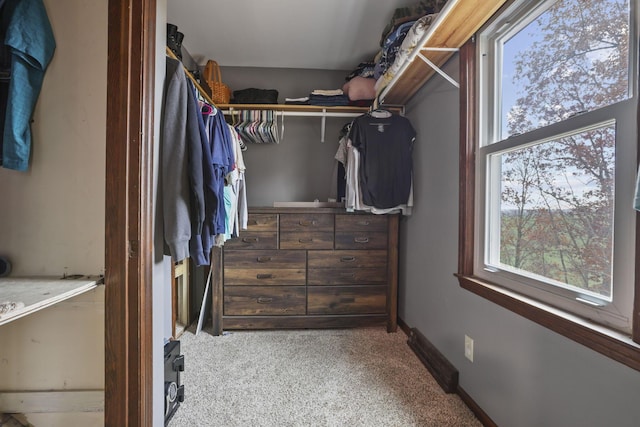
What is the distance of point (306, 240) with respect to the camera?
82.7 inches

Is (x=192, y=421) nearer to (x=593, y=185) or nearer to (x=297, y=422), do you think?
(x=297, y=422)

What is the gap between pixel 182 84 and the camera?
0.96 m

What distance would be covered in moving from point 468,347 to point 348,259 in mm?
1003

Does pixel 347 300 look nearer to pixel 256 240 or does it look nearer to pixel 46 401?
pixel 256 240

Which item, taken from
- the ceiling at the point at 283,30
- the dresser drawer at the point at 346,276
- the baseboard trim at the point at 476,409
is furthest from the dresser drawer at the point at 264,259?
the ceiling at the point at 283,30

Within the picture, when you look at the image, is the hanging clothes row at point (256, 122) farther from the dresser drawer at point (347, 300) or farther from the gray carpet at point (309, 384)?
the gray carpet at point (309, 384)

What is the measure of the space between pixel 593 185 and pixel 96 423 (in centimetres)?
171

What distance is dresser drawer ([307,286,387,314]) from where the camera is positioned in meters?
2.12

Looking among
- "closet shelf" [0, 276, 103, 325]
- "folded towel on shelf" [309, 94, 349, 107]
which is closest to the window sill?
"closet shelf" [0, 276, 103, 325]

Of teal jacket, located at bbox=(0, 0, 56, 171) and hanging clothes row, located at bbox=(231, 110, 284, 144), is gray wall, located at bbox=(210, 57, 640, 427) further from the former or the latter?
teal jacket, located at bbox=(0, 0, 56, 171)

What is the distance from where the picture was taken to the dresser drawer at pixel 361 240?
2.12m

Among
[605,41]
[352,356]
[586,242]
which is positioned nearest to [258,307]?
[352,356]

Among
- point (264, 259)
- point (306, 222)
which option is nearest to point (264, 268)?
point (264, 259)

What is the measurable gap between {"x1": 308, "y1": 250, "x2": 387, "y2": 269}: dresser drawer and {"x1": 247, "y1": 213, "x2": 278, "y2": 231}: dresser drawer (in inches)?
14.8
